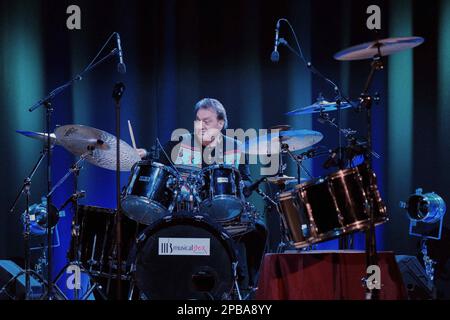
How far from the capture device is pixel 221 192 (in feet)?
14.3

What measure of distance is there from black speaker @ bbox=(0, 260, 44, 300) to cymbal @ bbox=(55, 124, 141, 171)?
1.10 m

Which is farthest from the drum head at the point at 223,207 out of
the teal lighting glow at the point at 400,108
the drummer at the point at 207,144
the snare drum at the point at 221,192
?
the teal lighting glow at the point at 400,108

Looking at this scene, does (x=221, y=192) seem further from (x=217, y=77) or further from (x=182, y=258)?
(x=217, y=77)

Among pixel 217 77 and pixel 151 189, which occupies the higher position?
pixel 217 77

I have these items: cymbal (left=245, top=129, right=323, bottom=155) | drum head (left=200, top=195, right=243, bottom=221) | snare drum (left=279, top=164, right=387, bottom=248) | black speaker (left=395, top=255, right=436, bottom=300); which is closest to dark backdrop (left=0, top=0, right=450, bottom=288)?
cymbal (left=245, top=129, right=323, bottom=155)

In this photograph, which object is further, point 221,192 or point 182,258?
point 221,192

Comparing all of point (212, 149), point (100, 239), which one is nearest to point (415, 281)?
point (212, 149)

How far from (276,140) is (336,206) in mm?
1223

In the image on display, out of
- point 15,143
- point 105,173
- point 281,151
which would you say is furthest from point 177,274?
point 15,143

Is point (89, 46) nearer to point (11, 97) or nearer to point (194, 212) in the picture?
point (11, 97)

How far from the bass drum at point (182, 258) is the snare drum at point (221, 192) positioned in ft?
0.83

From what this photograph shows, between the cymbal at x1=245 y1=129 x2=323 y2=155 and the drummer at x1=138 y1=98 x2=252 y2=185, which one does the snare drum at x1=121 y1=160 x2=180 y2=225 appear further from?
the drummer at x1=138 y1=98 x2=252 y2=185

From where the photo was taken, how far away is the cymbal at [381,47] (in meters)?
3.82

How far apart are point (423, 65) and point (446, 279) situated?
191 cm
